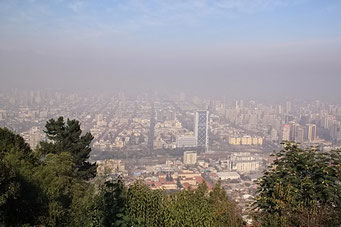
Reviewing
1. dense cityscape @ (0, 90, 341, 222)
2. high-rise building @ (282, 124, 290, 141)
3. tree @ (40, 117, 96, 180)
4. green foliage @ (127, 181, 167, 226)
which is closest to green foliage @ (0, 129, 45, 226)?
green foliage @ (127, 181, 167, 226)

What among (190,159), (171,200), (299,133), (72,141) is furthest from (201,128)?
(171,200)

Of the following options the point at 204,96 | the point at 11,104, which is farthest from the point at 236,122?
the point at 11,104

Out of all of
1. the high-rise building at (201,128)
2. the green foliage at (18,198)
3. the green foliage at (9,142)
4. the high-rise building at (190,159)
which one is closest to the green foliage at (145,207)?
the green foliage at (18,198)

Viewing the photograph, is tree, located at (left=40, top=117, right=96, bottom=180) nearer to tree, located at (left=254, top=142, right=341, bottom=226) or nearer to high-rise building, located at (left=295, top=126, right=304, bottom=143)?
tree, located at (left=254, top=142, right=341, bottom=226)

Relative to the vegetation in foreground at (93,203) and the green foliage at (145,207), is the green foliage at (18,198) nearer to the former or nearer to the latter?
the vegetation in foreground at (93,203)

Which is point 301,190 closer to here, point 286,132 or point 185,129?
point 286,132

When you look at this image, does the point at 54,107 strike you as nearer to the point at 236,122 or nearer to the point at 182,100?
the point at 236,122
